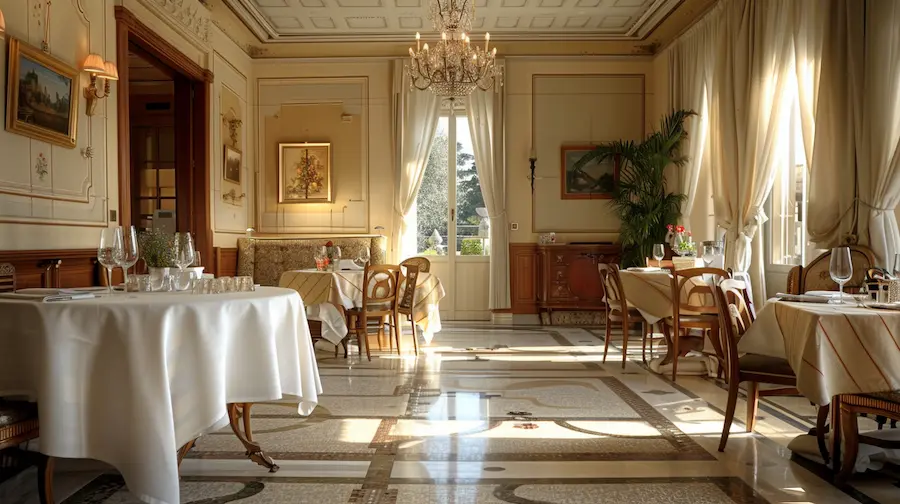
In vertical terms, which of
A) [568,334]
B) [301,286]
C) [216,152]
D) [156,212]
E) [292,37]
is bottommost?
[568,334]

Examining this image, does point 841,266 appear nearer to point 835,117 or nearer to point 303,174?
point 835,117

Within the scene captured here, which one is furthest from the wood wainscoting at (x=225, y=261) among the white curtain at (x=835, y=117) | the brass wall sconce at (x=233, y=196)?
the white curtain at (x=835, y=117)

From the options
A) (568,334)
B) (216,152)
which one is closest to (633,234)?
(568,334)

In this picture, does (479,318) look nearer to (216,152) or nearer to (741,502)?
(216,152)

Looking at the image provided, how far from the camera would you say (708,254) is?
20.0 ft

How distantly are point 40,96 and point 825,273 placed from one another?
5.67 m

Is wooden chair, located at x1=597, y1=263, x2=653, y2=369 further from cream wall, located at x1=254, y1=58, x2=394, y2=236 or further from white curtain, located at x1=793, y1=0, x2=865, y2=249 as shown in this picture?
cream wall, located at x1=254, y1=58, x2=394, y2=236

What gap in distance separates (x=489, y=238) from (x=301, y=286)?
3724mm

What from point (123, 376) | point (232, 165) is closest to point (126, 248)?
point (123, 376)

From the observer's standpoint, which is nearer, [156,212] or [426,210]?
[156,212]

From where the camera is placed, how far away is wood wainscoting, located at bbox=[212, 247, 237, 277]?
778cm

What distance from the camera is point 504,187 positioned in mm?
9195

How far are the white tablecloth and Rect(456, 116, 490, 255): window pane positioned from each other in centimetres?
718

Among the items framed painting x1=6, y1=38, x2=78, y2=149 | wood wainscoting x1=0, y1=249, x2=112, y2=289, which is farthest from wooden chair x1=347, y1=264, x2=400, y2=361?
framed painting x1=6, y1=38, x2=78, y2=149
